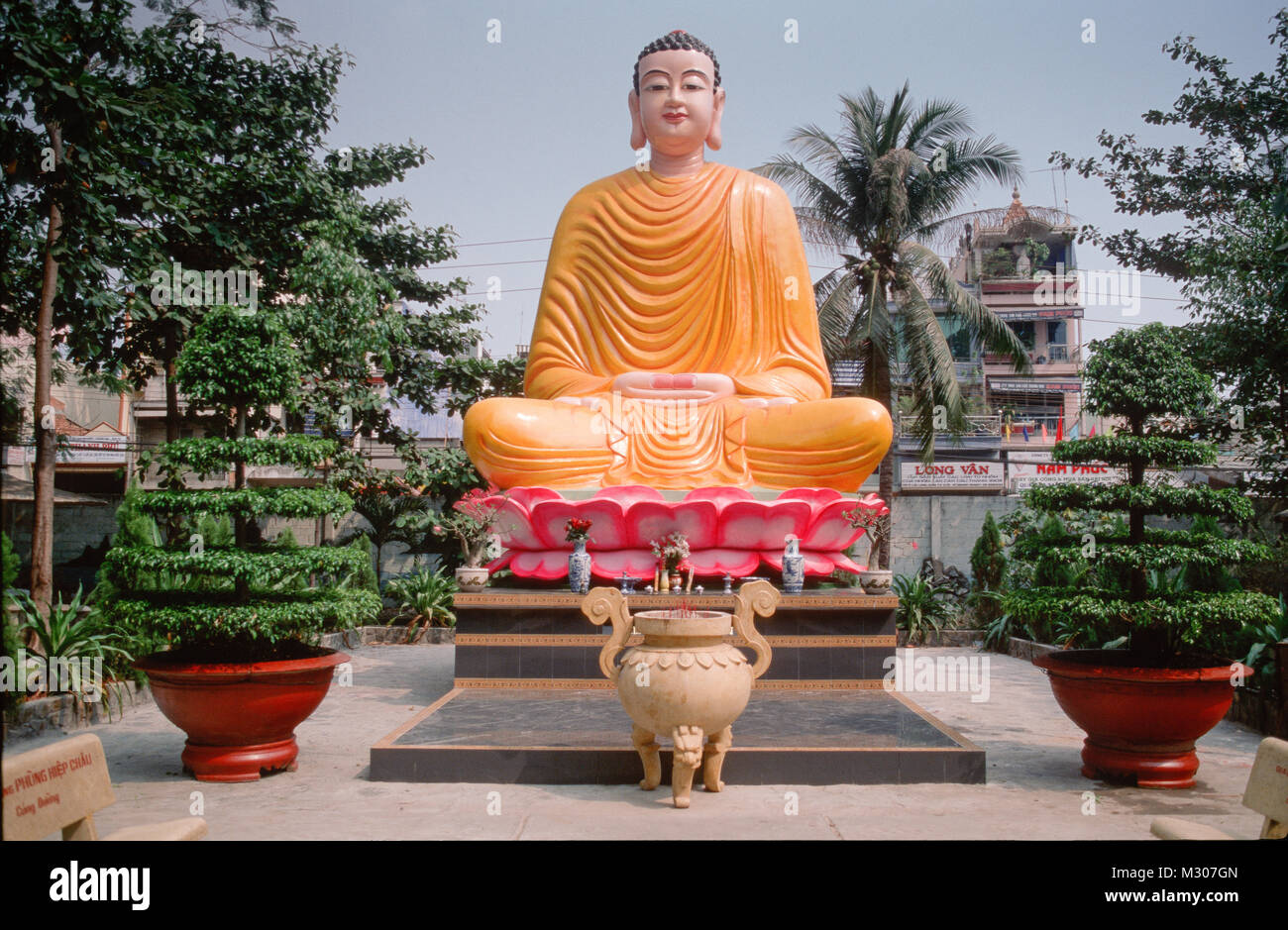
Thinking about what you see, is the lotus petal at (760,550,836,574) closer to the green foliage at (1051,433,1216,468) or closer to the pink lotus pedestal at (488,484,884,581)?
the pink lotus pedestal at (488,484,884,581)

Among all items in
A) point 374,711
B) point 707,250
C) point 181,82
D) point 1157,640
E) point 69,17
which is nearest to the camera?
point 1157,640

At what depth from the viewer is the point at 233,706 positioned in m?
4.95

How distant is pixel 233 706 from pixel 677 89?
261 inches

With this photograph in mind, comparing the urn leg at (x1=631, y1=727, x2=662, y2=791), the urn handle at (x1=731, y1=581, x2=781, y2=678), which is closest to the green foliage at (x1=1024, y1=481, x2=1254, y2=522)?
the urn handle at (x1=731, y1=581, x2=781, y2=678)

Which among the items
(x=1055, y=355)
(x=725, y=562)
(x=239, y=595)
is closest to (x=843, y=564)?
(x=725, y=562)

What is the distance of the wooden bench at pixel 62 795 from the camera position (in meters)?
2.44

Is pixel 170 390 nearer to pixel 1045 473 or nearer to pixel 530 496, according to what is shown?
pixel 530 496

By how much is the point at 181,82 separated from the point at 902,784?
23.2ft

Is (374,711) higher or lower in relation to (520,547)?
lower

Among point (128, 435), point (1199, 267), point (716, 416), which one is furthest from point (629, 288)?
point (128, 435)

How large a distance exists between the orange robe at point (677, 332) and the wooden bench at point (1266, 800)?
5.61 m
